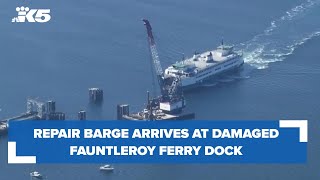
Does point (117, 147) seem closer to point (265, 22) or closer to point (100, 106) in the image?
point (100, 106)

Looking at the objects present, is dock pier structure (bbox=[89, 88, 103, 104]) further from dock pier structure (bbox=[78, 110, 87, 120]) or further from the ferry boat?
the ferry boat

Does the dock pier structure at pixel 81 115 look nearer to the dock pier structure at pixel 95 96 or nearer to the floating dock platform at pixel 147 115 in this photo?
the floating dock platform at pixel 147 115

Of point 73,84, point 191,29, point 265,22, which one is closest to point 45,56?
point 73,84

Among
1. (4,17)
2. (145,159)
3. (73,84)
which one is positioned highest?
(4,17)

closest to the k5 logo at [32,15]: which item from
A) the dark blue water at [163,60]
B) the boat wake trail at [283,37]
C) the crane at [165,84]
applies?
the dark blue water at [163,60]

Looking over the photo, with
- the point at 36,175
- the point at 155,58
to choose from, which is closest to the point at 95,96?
the point at 155,58

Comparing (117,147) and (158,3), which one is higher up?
(158,3)
